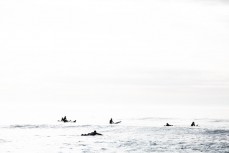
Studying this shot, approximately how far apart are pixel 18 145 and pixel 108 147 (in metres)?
10.9

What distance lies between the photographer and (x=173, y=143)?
2060 inches

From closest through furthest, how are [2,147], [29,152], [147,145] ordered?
1. [29,152]
2. [2,147]
3. [147,145]

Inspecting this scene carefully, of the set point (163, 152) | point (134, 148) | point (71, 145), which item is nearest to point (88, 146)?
point (71, 145)

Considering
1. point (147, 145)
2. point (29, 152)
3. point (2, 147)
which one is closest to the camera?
point (29, 152)

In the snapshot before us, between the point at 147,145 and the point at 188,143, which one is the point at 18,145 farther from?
the point at 188,143

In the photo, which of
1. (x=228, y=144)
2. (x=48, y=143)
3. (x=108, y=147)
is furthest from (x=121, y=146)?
(x=228, y=144)

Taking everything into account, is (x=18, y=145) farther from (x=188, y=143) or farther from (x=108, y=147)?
(x=188, y=143)

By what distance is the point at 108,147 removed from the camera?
4781cm

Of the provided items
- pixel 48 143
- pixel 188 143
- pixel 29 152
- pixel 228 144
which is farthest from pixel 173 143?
pixel 29 152

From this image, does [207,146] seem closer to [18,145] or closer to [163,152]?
[163,152]

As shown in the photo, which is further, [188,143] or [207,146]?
[188,143]

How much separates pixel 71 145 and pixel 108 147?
489 centimetres

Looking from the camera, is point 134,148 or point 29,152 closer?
point 29,152

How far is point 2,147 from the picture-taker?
46.8 meters
